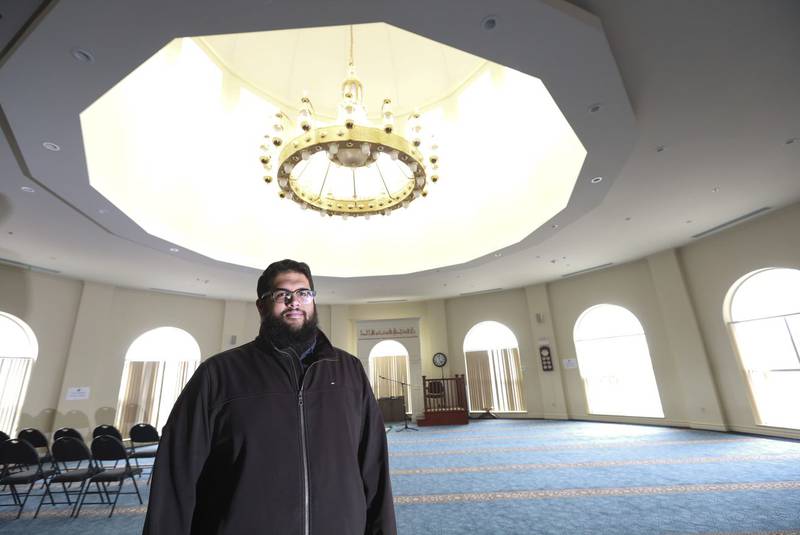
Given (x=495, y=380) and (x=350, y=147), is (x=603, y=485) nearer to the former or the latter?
(x=350, y=147)

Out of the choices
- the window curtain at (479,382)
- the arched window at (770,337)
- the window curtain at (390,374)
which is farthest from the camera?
the window curtain at (390,374)

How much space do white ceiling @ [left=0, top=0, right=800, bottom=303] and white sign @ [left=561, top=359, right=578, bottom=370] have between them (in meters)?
4.26

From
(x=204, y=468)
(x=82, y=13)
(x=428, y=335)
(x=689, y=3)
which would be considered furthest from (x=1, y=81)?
(x=428, y=335)

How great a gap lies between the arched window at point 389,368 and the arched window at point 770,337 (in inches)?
315

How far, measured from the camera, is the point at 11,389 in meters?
6.95

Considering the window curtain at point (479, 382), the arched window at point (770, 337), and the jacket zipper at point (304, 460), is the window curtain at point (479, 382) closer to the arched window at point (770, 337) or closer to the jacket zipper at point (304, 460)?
the arched window at point (770, 337)

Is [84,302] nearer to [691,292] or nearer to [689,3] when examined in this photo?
[689,3]

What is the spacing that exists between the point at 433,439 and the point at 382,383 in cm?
428

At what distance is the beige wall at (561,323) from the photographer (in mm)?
6664

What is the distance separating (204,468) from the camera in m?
1.19

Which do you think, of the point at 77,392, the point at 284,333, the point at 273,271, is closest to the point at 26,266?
the point at 77,392

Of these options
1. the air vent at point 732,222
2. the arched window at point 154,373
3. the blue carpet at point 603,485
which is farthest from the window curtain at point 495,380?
the arched window at point 154,373

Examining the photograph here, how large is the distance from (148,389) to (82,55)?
892 centimetres

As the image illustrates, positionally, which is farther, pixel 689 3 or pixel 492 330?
pixel 492 330
